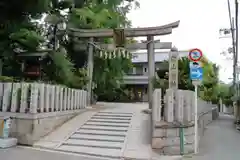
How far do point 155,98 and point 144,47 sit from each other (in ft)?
19.3

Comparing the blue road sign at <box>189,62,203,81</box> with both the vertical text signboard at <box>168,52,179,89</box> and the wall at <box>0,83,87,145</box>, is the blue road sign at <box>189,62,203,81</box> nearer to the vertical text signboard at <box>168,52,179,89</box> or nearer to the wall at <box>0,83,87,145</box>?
the vertical text signboard at <box>168,52,179,89</box>

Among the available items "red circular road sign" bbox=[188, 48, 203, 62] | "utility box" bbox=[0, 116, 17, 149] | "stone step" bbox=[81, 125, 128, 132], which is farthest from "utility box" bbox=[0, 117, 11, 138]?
"red circular road sign" bbox=[188, 48, 203, 62]

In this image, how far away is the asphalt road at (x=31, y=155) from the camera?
20.1ft

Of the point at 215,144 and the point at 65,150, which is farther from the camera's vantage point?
the point at 215,144

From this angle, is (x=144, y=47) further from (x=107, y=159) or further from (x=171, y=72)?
(x=107, y=159)

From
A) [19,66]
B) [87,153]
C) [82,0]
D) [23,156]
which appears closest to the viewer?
[23,156]

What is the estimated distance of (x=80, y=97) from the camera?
1127 cm

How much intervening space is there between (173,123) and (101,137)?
2413mm

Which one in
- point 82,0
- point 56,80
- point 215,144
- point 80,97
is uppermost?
point 82,0

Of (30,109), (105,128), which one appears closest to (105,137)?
(105,128)

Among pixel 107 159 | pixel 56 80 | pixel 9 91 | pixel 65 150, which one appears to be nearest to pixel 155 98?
pixel 107 159

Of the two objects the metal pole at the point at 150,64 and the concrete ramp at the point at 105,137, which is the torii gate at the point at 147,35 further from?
the concrete ramp at the point at 105,137

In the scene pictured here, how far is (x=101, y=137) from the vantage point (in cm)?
796

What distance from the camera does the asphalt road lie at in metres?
6.12
